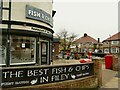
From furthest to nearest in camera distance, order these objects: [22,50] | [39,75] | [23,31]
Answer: [22,50] < [23,31] < [39,75]

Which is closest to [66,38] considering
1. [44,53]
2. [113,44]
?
[113,44]

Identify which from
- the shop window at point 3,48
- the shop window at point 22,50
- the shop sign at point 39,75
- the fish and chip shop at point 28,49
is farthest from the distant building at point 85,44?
the shop sign at point 39,75

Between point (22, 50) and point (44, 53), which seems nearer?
point (22, 50)

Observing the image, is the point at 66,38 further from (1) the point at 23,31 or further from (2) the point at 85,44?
(1) the point at 23,31

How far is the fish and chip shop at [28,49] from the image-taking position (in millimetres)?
8018

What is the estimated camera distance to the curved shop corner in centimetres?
1226

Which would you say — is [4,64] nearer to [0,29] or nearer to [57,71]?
[0,29]

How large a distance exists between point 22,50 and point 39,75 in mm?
5260

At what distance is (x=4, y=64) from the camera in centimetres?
1211

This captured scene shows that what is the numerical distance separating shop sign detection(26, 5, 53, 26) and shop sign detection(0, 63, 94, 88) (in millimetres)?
5359

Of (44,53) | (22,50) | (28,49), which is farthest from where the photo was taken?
(44,53)

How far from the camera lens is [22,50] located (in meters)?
13.4

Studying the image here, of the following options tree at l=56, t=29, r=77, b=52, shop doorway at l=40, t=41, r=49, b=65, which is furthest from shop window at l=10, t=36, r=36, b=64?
tree at l=56, t=29, r=77, b=52

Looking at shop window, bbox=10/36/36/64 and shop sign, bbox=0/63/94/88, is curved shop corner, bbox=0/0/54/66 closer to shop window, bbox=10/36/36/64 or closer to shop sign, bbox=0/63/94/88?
shop window, bbox=10/36/36/64
